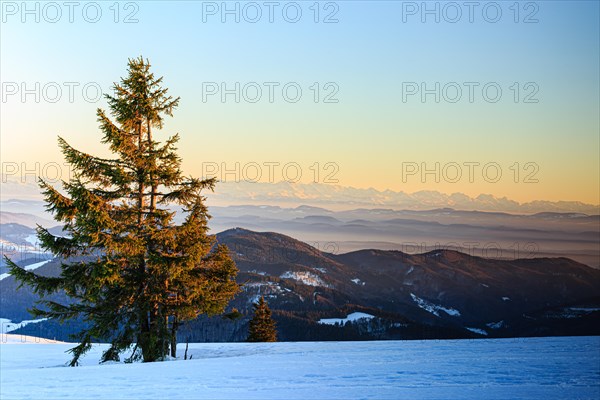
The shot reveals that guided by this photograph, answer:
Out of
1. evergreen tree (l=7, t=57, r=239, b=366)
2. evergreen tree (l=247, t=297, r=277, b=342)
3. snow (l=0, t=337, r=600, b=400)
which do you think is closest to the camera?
snow (l=0, t=337, r=600, b=400)

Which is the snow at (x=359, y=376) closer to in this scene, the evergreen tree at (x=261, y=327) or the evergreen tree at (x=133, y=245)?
the evergreen tree at (x=133, y=245)

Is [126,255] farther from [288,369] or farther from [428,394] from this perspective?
[428,394]

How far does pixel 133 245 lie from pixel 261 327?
30086 millimetres

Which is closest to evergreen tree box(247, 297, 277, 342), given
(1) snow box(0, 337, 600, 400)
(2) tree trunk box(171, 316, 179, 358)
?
(2) tree trunk box(171, 316, 179, 358)

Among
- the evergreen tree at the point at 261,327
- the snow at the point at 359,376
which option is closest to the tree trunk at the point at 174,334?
the snow at the point at 359,376

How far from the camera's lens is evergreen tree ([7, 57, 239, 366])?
76.3 feet

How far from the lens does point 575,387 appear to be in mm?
13516

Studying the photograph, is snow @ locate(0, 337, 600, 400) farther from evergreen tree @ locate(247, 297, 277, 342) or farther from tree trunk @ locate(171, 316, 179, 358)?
evergreen tree @ locate(247, 297, 277, 342)

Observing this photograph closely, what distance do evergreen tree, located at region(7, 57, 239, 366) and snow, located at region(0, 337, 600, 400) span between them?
16.9 ft

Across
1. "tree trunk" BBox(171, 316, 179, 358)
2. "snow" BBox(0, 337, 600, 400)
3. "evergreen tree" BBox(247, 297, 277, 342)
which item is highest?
"snow" BBox(0, 337, 600, 400)

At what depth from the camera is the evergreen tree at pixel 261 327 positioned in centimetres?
5091

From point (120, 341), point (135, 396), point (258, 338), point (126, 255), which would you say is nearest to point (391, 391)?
point (135, 396)

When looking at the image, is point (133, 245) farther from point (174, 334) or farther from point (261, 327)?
point (261, 327)

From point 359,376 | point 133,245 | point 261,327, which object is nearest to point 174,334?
point 133,245
